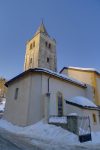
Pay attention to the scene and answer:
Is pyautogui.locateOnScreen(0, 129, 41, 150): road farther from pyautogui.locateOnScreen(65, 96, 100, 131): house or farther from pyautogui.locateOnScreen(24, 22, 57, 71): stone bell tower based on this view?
pyautogui.locateOnScreen(24, 22, 57, 71): stone bell tower

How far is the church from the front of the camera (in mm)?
14742

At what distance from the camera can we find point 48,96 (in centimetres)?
A: 1500

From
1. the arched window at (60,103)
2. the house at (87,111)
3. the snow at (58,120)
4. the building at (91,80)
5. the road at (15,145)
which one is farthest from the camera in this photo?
the building at (91,80)

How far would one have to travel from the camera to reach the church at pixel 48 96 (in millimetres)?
14742

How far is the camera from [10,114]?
17312 millimetres

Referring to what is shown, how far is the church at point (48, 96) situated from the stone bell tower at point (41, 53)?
22174 millimetres

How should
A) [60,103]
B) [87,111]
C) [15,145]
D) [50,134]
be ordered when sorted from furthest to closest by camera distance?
[60,103] < [87,111] < [50,134] < [15,145]

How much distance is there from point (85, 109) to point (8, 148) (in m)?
10.1

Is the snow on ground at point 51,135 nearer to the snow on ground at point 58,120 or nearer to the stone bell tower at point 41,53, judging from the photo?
the snow on ground at point 58,120

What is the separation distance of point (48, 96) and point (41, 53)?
30154 mm

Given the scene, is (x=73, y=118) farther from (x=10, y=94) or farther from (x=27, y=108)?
(x=10, y=94)

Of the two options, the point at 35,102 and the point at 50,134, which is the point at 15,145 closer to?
the point at 50,134

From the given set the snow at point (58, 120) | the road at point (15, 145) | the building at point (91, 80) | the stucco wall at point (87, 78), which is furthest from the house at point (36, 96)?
the road at point (15, 145)

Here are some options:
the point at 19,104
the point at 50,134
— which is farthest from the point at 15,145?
the point at 19,104
